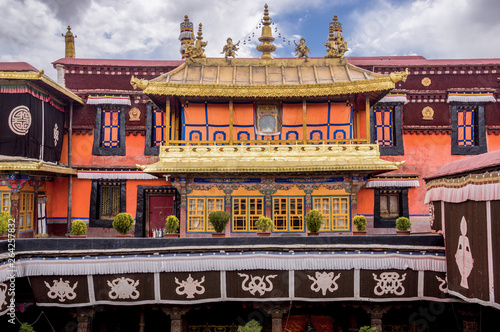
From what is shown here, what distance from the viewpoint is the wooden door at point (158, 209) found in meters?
18.9

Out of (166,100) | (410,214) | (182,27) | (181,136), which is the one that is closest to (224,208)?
(181,136)

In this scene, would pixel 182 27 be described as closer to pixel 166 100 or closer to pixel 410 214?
pixel 166 100

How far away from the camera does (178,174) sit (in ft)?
50.4

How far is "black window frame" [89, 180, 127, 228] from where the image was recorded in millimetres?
18578

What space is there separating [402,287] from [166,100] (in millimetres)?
11137

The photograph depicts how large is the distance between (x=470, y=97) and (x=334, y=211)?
9.53m

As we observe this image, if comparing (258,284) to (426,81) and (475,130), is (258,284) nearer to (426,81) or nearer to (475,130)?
(426,81)

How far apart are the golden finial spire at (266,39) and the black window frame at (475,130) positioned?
947 centimetres

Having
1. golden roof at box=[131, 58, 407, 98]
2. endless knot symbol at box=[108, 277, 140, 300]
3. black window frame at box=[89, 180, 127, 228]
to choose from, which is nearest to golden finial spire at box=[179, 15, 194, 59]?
golden roof at box=[131, 58, 407, 98]

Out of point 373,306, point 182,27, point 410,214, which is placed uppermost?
point 182,27

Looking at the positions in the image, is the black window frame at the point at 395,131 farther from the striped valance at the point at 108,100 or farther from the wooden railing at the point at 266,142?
the striped valance at the point at 108,100

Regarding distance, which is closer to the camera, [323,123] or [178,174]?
[178,174]

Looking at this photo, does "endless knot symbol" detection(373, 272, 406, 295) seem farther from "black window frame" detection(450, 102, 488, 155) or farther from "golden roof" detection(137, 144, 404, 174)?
"black window frame" detection(450, 102, 488, 155)

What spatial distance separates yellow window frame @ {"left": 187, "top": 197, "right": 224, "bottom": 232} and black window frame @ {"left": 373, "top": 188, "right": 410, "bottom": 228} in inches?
306
